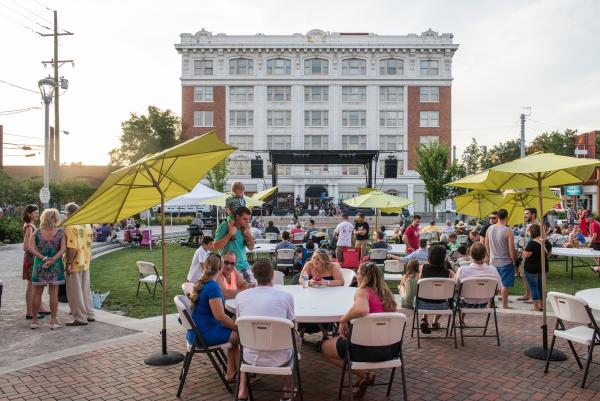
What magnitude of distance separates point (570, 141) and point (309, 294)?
2331 inches

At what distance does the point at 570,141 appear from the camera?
5466 centimetres

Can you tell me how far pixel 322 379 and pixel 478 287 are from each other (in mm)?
2591

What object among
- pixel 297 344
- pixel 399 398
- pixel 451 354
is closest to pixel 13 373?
pixel 297 344

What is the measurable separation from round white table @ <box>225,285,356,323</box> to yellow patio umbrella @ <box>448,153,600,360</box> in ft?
8.00

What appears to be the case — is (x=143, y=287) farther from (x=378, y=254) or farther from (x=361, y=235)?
(x=361, y=235)

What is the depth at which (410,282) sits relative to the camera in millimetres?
7566

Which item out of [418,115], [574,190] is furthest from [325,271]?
[418,115]

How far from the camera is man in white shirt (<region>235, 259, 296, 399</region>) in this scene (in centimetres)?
406

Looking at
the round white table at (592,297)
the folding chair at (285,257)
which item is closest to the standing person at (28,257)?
the folding chair at (285,257)

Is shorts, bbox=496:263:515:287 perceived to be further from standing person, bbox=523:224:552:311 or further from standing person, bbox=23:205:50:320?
standing person, bbox=23:205:50:320

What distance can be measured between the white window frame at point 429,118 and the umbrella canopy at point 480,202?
42.9 meters

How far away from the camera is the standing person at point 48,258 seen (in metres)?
7.13

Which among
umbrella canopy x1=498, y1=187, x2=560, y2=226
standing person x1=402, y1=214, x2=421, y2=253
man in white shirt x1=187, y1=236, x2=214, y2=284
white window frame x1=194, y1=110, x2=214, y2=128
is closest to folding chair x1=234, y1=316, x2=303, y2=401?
man in white shirt x1=187, y1=236, x2=214, y2=284

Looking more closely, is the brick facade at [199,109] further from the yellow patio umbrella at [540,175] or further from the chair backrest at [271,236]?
the yellow patio umbrella at [540,175]
